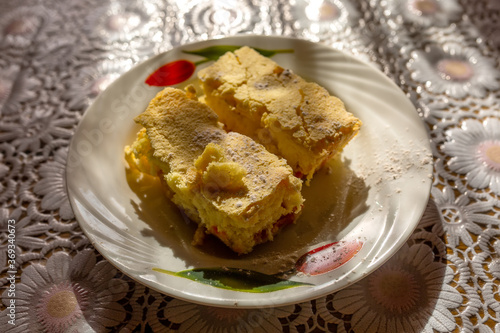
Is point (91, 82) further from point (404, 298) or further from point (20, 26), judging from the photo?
point (404, 298)

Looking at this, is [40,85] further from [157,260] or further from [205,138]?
[157,260]

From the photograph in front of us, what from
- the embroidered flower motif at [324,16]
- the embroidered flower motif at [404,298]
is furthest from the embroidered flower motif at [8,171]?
the embroidered flower motif at [324,16]

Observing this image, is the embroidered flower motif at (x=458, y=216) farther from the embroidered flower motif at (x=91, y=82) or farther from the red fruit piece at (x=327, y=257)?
the embroidered flower motif at (x=91, y=82)

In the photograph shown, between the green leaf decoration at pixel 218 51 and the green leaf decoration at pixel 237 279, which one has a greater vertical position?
the green leaf decoration at pixel 218 51

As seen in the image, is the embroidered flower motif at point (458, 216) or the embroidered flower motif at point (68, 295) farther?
the embroidered flower motif at point (458, 216)

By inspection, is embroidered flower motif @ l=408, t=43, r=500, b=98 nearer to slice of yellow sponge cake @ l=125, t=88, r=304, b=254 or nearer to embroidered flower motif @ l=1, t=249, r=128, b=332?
slice of yellow sponge cake @ l=125, t=88, r=304, b=254

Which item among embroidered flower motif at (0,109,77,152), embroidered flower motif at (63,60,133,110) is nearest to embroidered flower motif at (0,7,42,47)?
embroidered flower motif at (63,60,133,110)

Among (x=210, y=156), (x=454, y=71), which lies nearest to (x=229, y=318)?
(x=210, y=156)
